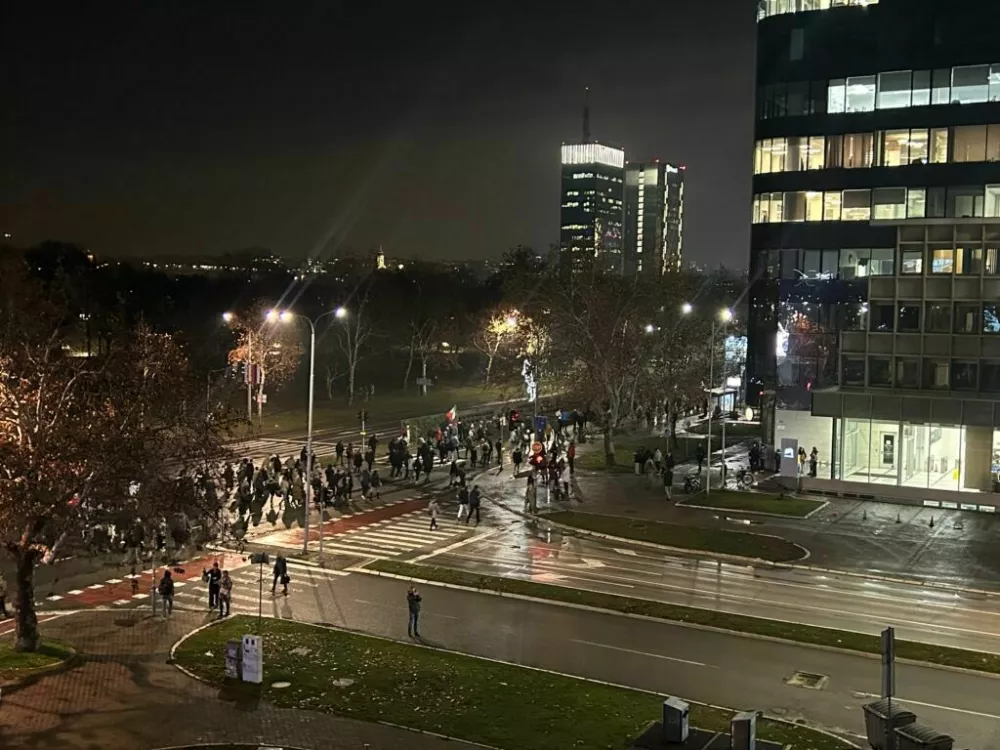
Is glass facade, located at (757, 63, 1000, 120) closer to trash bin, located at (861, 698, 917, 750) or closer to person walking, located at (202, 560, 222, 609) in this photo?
person walking, located at (202, 560, 222, 609)

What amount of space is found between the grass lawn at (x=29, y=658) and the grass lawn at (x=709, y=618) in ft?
34.2

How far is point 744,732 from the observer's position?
48.0 feet

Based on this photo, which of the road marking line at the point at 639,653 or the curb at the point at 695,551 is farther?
the curb at the point at 695,551

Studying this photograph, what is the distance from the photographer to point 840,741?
1814 centimetres

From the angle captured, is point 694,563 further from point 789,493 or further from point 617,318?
point 617,318

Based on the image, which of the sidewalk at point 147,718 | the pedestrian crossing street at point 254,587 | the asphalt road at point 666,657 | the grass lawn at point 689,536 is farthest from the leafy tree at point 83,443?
the grass lawn at point 689,536

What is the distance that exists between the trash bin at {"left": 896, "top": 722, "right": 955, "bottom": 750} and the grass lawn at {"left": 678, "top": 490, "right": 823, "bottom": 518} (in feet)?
85.5

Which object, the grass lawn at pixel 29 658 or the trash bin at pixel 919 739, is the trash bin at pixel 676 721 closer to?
the trash bin at pixel 919 739

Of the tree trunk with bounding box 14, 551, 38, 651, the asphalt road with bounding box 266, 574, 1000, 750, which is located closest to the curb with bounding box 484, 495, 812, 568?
the asphalt road with bounding box 266, 574, 1000, 750

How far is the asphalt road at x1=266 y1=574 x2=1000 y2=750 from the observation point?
20094 millimetres

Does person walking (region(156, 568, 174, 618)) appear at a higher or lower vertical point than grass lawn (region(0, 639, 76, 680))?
Answer: higher

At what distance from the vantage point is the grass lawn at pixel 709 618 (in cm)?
2316

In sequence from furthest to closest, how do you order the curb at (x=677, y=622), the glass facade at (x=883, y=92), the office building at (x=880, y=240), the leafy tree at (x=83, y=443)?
the glass facade at (x=883, y=92)
the office building at (x=880, y=240)
the curb at (x=677, y=622)
the leafy tree at (x=83, y=443)

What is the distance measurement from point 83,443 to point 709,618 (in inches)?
634
